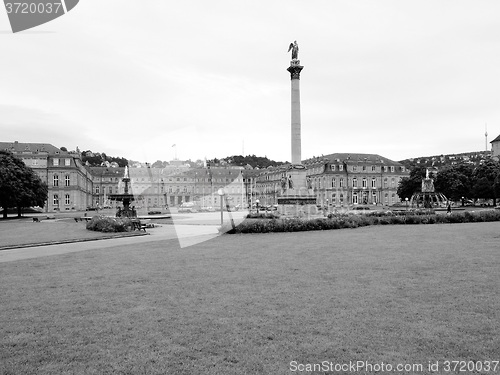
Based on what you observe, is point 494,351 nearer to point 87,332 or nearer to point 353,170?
point 87,332

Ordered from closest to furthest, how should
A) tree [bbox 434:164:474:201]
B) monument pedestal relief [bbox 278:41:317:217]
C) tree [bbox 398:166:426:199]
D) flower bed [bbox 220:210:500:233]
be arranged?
flower bed [bbox 220:210:500:233] < monument pedestal relief [bbox 278:41:317:217] < tree [bbox 434:164:474:201] < tree [bbox 398:166:426:199]

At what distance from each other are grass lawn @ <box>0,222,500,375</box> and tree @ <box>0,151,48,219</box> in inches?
1739

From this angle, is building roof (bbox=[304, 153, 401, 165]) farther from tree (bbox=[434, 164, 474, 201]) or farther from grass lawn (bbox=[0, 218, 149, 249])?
grass lawn (bbox=[0, 218, 149, 249])

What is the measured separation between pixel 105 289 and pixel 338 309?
245 inches

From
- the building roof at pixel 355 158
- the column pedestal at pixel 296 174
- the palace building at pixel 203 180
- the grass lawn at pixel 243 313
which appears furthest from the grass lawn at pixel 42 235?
the building roof at pixel 355 158

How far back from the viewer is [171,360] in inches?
259

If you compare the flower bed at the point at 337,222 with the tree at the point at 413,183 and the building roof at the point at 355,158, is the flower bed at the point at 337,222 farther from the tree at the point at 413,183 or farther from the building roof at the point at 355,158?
the building roof at the point at 355,158

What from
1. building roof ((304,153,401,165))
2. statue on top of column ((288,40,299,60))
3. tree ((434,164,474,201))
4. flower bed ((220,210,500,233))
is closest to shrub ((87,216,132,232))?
flower bed ((220,210,500,233))

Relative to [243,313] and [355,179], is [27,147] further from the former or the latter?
[243,313]

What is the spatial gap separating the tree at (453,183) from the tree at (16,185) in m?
78.0

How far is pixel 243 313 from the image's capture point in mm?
8906

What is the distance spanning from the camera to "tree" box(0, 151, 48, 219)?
5391 centimetres

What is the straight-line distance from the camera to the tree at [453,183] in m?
88.3

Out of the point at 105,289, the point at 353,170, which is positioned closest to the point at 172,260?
the point at 105,289
